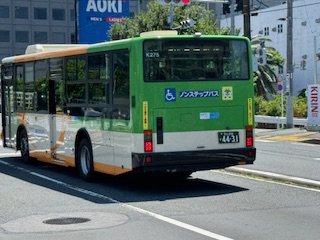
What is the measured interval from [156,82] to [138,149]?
1.32 m

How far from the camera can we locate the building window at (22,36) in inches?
3679

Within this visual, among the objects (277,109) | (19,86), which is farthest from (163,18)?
(19,86)

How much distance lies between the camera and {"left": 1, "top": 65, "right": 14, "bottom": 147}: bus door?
18.9 m

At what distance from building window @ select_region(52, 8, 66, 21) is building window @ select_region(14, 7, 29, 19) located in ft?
14.1

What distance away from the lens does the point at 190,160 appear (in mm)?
12672

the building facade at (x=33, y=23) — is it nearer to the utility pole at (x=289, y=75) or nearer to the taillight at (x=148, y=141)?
the utility pole at (x=289, y=75)

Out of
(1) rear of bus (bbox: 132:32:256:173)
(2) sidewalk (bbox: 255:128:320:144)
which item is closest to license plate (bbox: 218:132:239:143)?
(1) rear of bus (bbox: 132:32:256:173)

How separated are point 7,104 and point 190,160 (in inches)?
332

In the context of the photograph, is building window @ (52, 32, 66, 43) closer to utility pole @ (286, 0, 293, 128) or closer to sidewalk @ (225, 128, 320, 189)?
utility pole @ (286, 0, 293, 128)

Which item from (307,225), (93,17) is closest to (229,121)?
(307,225)

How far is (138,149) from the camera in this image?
40.2ft

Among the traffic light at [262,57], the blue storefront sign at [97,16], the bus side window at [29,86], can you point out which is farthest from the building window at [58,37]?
the bus side window at [29,86]

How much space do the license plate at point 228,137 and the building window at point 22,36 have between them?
83.7m

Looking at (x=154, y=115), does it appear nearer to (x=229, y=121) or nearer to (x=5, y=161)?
(x=229, y=121)
